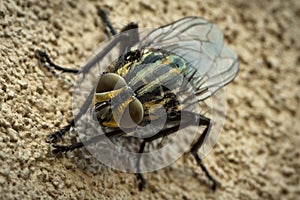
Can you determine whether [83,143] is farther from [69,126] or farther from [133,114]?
[133,114]

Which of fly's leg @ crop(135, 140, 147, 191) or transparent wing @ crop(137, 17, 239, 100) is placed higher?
transparent wing @ crop(137, 17, 239, 100)

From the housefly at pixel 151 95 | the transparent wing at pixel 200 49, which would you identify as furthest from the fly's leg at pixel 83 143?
the transparent wing at pixel 200 49

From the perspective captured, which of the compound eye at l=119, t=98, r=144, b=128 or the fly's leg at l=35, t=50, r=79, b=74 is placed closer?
the compound eye at l=119, t=98, r=144, b=128

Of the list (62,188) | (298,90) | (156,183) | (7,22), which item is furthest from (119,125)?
(298,90)

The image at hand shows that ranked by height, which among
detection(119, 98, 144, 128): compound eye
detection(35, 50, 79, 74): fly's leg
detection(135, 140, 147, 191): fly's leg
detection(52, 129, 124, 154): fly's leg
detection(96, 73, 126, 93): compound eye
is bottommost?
detection(135, 140, 147, 191): fly's leg

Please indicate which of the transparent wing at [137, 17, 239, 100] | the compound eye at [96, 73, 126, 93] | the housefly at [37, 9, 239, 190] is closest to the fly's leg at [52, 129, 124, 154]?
the housefly at [37, 9, 239, 190]

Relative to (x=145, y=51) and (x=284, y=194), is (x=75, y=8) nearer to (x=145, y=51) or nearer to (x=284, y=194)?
(x=145, y=51)

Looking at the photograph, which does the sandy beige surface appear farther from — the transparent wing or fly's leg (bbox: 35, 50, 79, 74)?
the transparent wing

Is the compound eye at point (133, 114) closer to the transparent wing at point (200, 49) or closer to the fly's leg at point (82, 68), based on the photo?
the fly's leg at point (82, 68)
